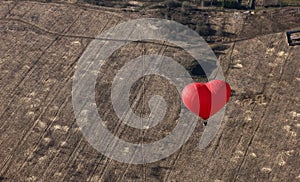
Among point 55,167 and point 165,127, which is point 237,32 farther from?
point 55,167

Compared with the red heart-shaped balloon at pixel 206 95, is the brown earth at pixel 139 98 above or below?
below

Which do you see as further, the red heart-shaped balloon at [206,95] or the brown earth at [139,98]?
the brown earth at [139,98]

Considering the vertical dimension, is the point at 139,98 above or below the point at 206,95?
below

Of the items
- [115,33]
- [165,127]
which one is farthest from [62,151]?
[115,33]

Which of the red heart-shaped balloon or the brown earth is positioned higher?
the red heart-shaped balloon
